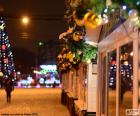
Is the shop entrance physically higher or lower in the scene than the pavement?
higher

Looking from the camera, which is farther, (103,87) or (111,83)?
(103,87)

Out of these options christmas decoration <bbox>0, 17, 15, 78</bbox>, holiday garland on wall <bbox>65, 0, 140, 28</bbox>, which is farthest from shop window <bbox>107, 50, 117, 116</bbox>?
christmas decoration <bbox>0, 17, 15, 78</bbox>

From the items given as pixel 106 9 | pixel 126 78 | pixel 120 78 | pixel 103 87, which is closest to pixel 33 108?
pixel 103 87

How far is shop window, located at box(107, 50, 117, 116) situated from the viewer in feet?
28.5

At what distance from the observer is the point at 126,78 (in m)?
7.26

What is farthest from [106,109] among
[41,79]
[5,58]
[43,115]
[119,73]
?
[41,79]

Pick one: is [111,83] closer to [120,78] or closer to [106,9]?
[120,78]

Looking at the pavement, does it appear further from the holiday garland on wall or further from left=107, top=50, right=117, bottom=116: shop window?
the holiday garland on wall

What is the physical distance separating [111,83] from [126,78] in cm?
201

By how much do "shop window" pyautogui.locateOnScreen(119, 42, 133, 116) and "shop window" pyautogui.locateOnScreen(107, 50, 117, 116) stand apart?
833 millimetres

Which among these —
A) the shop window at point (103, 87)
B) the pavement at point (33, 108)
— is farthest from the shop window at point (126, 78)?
the pavement at point (33, 108)

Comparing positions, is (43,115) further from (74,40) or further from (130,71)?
(130,71)

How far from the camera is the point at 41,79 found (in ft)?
313

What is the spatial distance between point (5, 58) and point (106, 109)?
7161 cm
